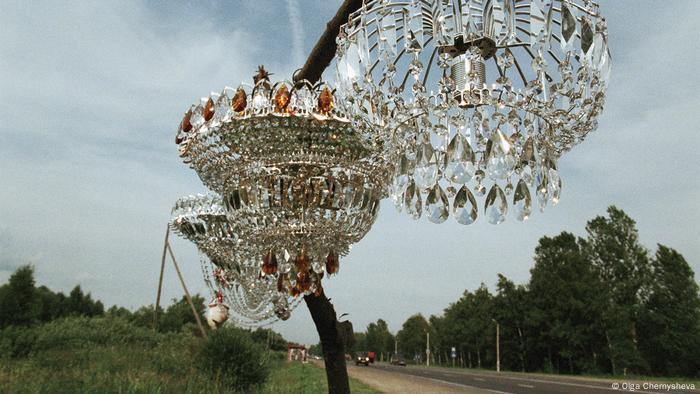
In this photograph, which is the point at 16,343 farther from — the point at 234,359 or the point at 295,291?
the point at 295,291

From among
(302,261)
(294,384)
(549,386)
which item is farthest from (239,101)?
(549,386)

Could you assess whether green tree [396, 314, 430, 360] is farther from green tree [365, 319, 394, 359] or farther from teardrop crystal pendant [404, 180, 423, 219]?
teardrop crystal pendant [404, 180, 423, 219]

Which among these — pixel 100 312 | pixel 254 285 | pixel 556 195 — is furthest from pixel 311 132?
pixel 100 312

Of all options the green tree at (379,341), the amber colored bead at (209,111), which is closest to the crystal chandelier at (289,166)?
the amber colored bead at (209,111)

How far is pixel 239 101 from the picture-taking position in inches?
69.9

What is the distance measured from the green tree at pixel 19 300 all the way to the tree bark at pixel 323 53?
1437 inches

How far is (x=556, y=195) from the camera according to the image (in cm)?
114

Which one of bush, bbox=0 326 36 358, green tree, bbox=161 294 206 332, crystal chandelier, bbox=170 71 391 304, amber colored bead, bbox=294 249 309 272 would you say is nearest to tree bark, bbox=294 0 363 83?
crystal chandelier, bbox=170 71 391 304

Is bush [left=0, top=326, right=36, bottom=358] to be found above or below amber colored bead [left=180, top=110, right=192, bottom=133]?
below

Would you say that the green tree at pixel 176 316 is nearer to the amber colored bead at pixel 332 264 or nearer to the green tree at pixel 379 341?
the amber colored bead at pixel 332 264

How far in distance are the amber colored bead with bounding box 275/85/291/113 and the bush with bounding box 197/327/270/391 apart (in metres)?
6.41

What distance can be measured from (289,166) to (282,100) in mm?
262

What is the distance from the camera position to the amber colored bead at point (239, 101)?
1774 millimetres

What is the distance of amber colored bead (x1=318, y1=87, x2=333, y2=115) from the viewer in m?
1.76
